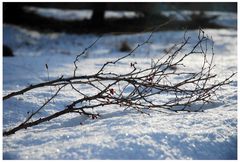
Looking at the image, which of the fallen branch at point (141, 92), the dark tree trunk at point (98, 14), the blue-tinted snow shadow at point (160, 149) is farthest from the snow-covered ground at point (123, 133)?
the dark tree trunk at point (98, 14)

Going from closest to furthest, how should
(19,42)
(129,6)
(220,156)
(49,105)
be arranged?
(220,156) → (49,105) → (19,42) → (129,6)

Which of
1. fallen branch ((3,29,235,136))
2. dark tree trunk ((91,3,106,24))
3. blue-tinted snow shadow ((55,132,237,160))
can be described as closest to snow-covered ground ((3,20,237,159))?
blue-tinted snow shadow ((55,132,237,160))

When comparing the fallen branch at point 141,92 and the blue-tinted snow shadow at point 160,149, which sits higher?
the fallen branch at point 141,92

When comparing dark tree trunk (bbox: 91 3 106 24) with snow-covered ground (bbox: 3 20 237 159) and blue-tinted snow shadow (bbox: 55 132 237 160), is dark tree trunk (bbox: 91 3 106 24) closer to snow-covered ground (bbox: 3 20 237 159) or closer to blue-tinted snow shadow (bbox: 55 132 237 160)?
snow-covered ground (bbox: 3 20 237 159)

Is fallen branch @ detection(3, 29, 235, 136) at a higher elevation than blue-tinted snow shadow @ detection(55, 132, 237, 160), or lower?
higher

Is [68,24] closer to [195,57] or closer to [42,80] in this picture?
[195,57]

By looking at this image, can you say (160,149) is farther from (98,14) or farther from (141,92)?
(98,14)

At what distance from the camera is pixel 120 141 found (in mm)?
2559

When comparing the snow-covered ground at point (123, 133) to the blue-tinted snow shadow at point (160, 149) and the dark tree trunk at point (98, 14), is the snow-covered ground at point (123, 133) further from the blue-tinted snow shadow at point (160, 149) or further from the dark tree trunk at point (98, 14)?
the dark tree trunk at point (98, 14)

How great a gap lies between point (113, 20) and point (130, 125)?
51.9 feet

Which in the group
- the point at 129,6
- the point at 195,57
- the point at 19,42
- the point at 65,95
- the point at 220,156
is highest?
the point at 129,6

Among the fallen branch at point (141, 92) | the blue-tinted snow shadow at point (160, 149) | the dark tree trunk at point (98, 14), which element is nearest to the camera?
the blue-tinted snow shadow at point (160, 149)

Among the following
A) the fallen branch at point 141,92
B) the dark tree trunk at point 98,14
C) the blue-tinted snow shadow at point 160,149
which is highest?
the dark tree trunk at point 98,14

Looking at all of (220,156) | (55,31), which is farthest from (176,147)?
(55,31)
